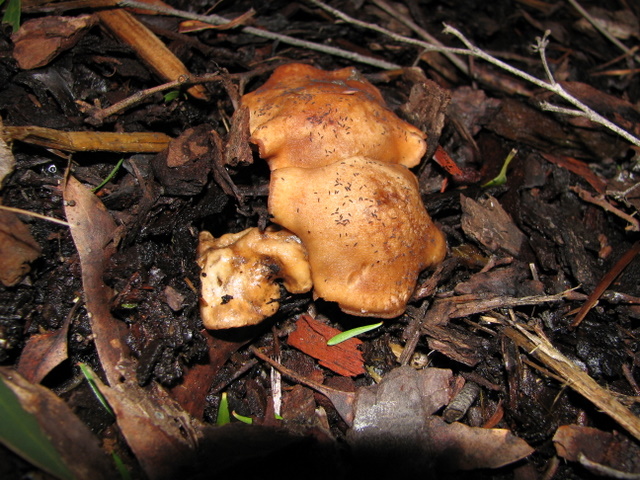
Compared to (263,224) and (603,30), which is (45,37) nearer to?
(263,224)

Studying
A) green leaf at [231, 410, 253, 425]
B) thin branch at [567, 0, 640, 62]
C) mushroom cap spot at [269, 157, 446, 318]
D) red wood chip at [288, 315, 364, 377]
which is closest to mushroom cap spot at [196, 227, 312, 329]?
mushroom cap spot at [269, 157, 446, 318]

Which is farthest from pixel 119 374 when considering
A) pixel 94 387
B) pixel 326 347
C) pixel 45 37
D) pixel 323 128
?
pixel 45 37

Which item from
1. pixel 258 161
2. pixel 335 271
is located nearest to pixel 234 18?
Result: pixel 258 161

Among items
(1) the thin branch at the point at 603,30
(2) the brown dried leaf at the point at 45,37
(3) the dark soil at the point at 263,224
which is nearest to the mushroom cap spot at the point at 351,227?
(3) the dark soil at the point at 263,224

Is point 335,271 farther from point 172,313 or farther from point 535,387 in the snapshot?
point 535,387

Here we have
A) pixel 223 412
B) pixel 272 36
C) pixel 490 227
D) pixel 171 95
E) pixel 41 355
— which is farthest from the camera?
pixel 272 36

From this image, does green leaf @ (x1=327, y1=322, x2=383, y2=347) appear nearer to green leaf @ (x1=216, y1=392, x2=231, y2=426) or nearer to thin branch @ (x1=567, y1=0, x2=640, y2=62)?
green leaf @ (x1=216, y1=392, x2=231, y2=426)
